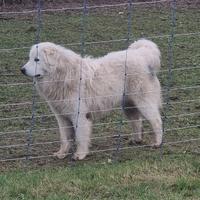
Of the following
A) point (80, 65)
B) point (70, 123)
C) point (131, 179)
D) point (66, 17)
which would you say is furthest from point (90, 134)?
point (66, 17)

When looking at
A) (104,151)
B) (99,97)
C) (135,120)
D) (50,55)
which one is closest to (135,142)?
(135,120)

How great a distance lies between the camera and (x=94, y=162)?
6230 millimetres

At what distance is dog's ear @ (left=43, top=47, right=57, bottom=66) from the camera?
635 cm

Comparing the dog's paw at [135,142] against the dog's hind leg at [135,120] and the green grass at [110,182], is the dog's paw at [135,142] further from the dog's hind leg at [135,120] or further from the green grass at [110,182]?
the green grass at [110,182]

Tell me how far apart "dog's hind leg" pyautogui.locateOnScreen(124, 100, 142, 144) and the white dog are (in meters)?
0.01

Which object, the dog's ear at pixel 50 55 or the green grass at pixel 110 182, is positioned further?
the dog's ear at pixel 50 55

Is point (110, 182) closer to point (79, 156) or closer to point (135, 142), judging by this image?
point (79, 156)

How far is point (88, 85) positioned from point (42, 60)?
0.49 meters

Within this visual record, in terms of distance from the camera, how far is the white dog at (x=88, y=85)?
6387 mm

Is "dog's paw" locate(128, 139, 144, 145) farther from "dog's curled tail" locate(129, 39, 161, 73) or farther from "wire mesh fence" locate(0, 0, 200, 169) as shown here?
"dog's curled tail" locate(129, 39, 161, 73)

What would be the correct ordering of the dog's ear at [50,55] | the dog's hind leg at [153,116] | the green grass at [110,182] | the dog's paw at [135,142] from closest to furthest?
1. the green grass at [110,182]
2. the dog's ear at [50,55]
3. the dog's hind leg at [153,116]
4. the dog's paw at [135,142]

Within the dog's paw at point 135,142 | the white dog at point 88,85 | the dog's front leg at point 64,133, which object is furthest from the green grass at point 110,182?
the dog's paw at point 135,142

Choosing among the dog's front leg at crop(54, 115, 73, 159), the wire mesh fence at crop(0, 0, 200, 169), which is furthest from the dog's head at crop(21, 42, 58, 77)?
the dog's front leg at crop(54, 115, 73, 159)

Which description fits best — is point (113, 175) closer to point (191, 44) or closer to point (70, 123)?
point (70, 123)
